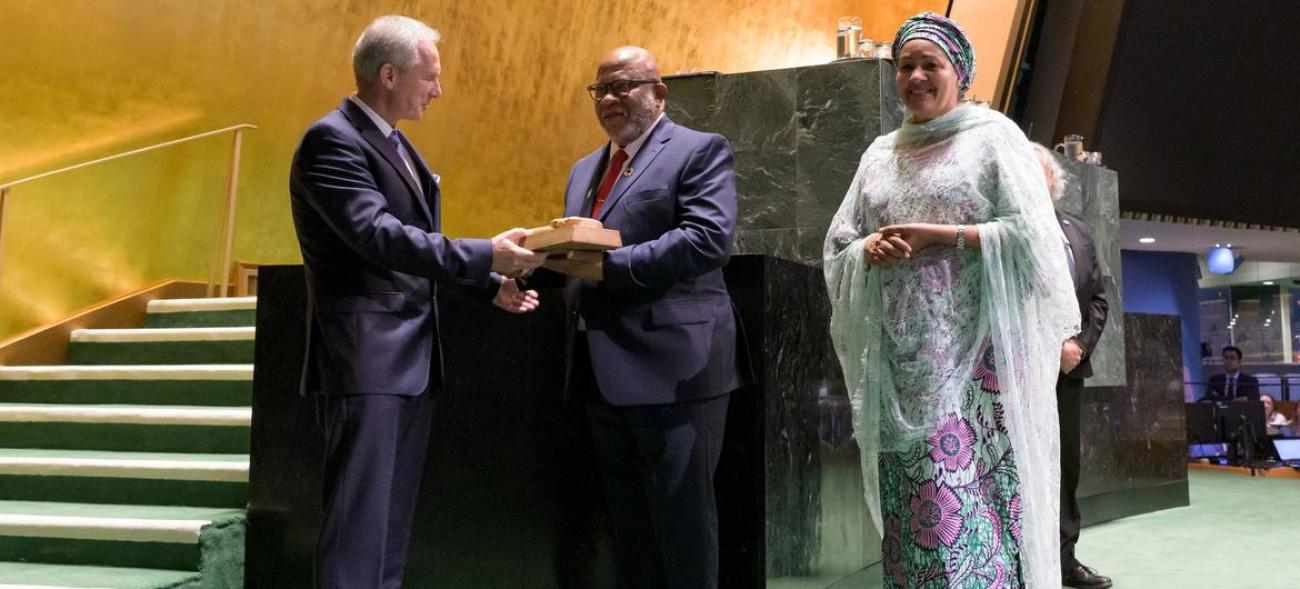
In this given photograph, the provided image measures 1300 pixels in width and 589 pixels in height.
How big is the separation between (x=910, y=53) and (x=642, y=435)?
3.62 feet

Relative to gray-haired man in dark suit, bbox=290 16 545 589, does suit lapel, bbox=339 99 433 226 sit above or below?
above

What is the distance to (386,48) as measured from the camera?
102 inches

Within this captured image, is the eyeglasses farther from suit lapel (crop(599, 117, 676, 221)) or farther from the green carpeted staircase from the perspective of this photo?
the green carpeted staircase

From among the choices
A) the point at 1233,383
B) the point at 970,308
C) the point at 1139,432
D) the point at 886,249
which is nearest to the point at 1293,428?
the point at 1233,383

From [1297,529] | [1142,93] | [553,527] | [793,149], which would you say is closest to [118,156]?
[793,149]

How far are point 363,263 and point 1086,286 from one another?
9.17 ft

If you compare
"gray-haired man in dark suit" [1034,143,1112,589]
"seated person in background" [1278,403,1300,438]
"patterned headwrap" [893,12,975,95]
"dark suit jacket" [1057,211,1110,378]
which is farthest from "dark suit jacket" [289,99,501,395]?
"seated person in background" [1278,403,1300,438]

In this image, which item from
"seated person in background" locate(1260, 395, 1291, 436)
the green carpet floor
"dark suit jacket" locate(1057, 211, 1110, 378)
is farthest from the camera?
"seated person in background" locate(1260, 395, 1291, 436)

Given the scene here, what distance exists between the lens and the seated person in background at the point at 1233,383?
11.3 meters

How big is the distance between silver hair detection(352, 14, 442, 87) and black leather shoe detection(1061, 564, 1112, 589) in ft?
10.2

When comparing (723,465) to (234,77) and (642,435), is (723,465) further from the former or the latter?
(234,77)

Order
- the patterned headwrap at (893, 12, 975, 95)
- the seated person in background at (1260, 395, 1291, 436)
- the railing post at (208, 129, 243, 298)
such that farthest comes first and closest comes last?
the seated person in background at (1260, 395, 1291, 436) < the railing post at (208, 129, 243, 298) < the patterned headwrap at (893, 12, 975, 95)

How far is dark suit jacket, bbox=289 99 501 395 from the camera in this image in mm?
2428

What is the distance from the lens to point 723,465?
3.09 metres
